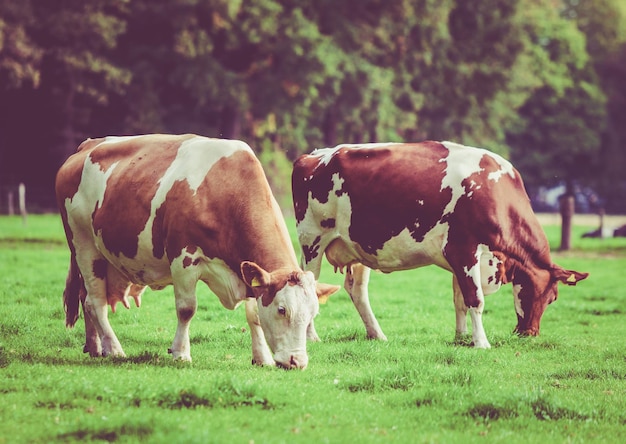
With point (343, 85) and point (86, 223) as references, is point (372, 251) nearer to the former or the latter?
point (86, 223)

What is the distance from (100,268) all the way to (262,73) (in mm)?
29992

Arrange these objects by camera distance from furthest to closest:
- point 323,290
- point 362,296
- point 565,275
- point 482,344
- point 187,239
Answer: point 362,296 → point 565,275 → point 482,344 → point 187,239 → point 323,290

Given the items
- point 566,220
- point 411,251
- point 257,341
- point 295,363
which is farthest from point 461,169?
point 566,220

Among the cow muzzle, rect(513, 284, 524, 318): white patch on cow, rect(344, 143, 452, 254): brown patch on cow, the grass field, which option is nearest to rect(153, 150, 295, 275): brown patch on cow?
the cow muzzle

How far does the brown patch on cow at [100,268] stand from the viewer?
10242 mm

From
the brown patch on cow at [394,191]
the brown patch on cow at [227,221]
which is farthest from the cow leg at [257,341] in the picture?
the brown patch on cow at [394,191]

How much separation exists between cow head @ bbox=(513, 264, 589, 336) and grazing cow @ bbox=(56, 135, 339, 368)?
346cm

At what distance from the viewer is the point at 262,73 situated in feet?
129

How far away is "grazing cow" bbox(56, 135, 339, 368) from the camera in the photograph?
8453mm

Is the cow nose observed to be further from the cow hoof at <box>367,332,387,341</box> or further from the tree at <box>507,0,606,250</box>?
the tree at <box>507,0,606,250</box>

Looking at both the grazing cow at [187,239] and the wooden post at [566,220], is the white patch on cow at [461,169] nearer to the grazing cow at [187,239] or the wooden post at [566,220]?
the grazing cow at [187,239]

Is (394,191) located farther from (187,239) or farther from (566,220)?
(566,220)

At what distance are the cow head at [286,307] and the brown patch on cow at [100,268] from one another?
249cm

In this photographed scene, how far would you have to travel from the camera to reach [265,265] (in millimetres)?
8719
